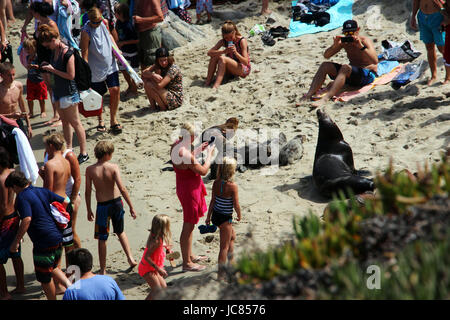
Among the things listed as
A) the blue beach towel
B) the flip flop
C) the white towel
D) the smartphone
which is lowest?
the flip flop

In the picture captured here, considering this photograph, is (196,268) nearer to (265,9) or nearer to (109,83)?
(109,83)

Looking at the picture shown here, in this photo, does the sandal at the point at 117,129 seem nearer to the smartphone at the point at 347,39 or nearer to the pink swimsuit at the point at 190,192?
the pink swimsuit at the point at 190,192

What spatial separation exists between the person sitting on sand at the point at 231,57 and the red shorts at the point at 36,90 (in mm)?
2654

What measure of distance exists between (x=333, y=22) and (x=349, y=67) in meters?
2.37

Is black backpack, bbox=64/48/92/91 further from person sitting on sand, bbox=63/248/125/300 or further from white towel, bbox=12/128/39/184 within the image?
person sitting on sand, bbox=63/248/125/300

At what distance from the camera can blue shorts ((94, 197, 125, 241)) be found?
5.84 metres

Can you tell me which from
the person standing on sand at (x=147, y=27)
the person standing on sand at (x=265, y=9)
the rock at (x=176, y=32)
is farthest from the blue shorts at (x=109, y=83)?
the person standing on sand at (x=265, y=9)

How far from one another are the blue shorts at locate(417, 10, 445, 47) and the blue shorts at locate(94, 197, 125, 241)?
497 centimetres

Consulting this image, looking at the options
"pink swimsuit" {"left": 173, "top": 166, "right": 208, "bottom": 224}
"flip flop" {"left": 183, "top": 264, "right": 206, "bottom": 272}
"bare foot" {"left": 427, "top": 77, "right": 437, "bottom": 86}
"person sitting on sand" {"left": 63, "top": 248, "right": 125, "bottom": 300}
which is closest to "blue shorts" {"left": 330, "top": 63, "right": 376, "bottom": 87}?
"bare foot" {"left": 427, "top": 77, "right": 437, "bottom": 86}

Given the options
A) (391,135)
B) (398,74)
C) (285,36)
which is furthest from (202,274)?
(285,36)

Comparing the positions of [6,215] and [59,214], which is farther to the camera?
[6,215]

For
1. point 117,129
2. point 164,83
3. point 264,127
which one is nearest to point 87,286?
point 264,127

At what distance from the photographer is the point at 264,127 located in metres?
8.46
